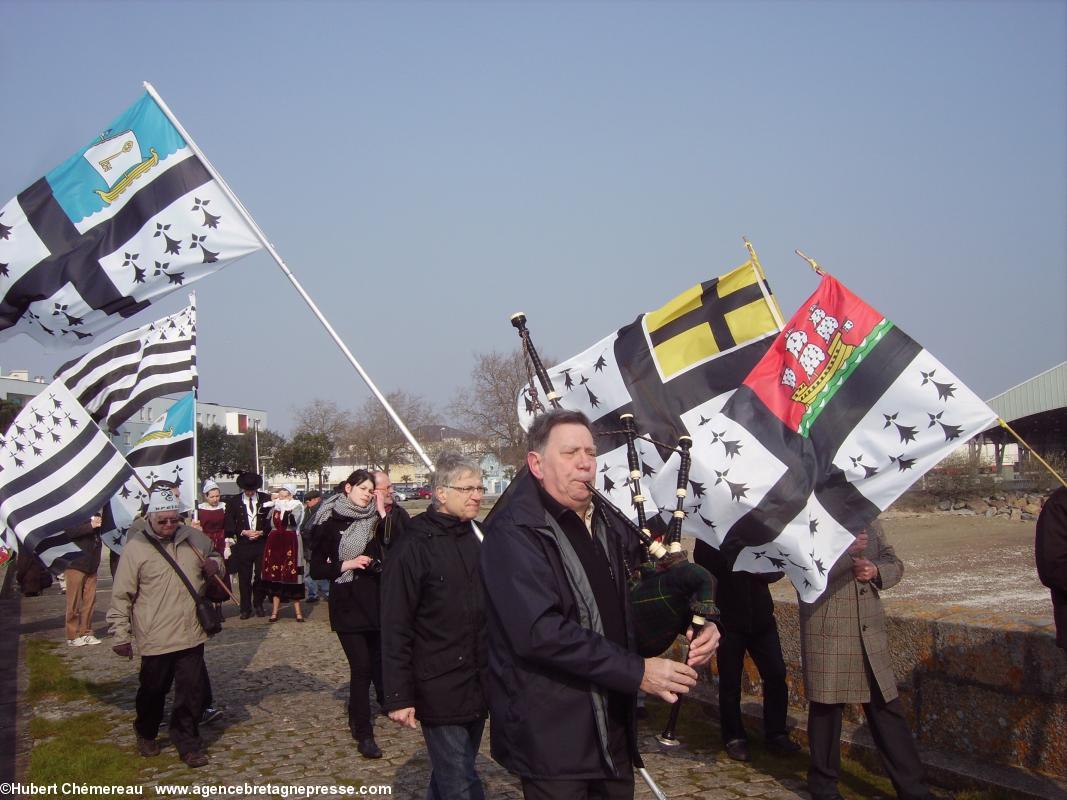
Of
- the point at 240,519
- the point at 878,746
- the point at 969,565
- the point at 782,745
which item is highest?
the point at 240,519

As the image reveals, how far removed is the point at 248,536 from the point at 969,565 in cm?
1332

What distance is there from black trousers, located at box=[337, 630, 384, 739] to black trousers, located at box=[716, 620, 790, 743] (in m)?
2.42

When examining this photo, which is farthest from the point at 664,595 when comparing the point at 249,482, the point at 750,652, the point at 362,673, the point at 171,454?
the point at 249,482

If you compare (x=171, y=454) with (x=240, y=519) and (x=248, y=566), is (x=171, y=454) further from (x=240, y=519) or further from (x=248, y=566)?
(x=240, y=519)

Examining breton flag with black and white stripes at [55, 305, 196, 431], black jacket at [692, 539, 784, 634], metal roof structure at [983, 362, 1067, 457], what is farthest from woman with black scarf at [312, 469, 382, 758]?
metal roof structure at [983, 362, 1067, 457]

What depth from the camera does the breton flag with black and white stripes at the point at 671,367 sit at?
672 centimetres

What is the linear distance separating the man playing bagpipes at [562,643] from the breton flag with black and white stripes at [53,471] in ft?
21.0

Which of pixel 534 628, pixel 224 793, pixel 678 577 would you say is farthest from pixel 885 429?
pixel 224 793

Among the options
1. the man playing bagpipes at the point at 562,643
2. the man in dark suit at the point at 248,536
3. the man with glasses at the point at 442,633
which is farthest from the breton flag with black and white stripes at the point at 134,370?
the man playing bagpipes at the point at 562,643

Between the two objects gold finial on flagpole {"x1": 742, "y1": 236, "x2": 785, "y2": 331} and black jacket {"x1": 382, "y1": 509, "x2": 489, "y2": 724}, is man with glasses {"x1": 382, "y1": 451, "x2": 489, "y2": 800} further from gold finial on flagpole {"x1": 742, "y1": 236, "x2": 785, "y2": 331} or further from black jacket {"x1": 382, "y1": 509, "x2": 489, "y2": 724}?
gold finial on flagpole {"x1": 742, "y1": 236, "x2": 785, "y2": 331}

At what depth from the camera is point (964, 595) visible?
14.4 metres

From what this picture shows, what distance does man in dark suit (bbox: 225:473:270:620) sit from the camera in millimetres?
14523

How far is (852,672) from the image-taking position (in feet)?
17.7

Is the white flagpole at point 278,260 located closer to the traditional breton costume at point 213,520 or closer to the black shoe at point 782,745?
the black shoe at point 782,745
